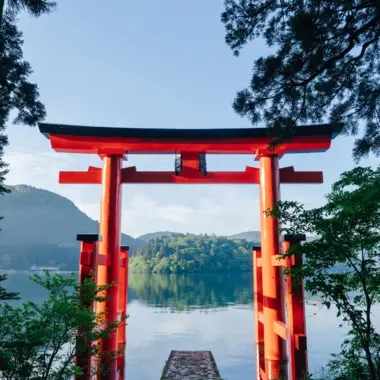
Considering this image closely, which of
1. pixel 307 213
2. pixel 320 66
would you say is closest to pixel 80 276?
pixel 307 213

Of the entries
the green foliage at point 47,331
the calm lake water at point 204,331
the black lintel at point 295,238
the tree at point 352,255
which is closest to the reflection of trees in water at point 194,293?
the calm lake water at point 204,331

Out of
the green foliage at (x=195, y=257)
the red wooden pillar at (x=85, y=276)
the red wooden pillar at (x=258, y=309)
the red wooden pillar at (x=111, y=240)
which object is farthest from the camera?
the green foliage at (x=195, y=257)

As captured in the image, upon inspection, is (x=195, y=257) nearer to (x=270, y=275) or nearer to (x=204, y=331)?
(x=204, y=331)

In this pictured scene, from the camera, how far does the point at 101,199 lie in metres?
7.28

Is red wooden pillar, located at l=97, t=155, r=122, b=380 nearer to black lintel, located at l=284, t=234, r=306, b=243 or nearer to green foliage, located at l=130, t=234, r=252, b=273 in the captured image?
black lintel, located at l=284, t=234, r=306, b=243

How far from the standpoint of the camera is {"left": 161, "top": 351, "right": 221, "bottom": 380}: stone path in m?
7.36

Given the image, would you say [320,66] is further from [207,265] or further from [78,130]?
[207,265]

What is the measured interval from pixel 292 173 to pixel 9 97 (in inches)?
226

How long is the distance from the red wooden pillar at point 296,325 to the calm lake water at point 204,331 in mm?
605

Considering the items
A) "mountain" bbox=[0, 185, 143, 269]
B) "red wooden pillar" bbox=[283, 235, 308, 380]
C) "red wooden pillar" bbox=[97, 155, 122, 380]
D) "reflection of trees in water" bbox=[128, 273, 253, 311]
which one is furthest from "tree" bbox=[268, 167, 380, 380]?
"mountain" bbox=[0, 185, 143, 269]

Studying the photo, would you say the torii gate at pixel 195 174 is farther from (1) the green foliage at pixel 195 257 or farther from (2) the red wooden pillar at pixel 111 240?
(1) the green foliage at pixel 195 257

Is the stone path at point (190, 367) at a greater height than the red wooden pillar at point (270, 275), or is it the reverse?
the red wooden pillar at point (270, 275)

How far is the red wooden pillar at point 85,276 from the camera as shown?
5289mm

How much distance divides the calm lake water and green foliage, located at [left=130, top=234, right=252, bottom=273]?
60.9 feet
